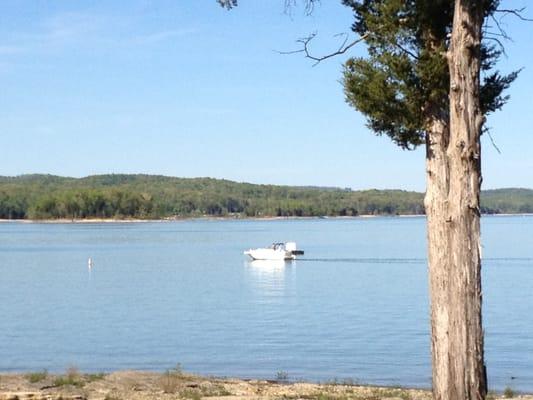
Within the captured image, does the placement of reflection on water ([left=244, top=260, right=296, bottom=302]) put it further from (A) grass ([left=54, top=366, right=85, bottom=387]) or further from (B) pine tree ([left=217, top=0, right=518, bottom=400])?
(B) pine tree ([left=217, top=0, right=518, bottom=400])

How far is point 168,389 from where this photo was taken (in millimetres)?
17438

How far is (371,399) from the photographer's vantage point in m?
16.4

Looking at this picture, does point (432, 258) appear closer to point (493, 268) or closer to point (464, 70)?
point (464, 70)

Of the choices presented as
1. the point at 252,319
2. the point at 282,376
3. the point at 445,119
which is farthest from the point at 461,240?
the point at 252,319

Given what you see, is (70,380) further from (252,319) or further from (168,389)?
(252,319)

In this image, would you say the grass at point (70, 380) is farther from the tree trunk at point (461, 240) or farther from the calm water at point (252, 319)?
the tree trunk at point (461, 240)

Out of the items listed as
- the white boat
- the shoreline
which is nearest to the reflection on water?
the white boat

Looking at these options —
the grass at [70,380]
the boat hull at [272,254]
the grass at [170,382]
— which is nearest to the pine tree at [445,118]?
the grass at [170,382]

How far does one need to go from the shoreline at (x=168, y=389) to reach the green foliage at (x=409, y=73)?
20.0 ft

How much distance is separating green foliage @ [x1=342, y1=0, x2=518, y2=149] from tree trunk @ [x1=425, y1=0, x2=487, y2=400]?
377 millimetres

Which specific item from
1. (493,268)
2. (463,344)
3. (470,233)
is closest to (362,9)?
(470,233)

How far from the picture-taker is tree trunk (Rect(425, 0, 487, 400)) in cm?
1077

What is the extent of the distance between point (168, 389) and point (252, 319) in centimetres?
1989

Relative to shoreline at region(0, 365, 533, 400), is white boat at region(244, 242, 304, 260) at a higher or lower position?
higher
